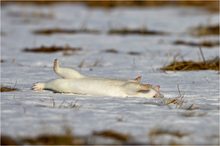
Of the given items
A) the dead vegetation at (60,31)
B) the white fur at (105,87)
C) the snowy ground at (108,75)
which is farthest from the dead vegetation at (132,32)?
the white fur at (105,87)

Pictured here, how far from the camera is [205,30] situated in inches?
583

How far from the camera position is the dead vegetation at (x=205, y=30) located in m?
14.5

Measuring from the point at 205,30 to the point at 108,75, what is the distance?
704cm

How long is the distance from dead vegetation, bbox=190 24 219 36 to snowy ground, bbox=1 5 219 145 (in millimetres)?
283

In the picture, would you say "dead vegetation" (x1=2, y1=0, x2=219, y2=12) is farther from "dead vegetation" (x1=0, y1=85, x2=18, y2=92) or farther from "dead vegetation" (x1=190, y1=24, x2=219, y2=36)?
"dead vegetation" (x1=0, y1=85, x2=18, y2=92)

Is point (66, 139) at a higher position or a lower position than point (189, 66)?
higher

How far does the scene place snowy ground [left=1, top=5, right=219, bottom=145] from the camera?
4645 millimetres

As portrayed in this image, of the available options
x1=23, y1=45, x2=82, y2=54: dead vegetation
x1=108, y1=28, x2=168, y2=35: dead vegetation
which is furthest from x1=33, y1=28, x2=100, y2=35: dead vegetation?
x1=23, y1=45, x2=82, y2=54: dead vegetation

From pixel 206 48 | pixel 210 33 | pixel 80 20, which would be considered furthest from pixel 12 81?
pixel 80 20

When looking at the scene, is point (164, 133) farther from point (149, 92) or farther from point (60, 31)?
point (60, 31)

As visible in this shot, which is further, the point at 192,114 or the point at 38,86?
the point at 38,86

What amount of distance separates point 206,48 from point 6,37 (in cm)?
437

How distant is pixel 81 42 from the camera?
13203 millimetres

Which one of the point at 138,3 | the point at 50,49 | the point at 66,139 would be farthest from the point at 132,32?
the point at 66,139
